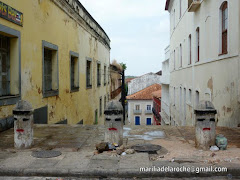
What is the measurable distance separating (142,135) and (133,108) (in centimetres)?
4167

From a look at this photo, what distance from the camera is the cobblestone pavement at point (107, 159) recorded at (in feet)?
15.3

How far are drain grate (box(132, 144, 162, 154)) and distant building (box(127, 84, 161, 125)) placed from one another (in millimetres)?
42098

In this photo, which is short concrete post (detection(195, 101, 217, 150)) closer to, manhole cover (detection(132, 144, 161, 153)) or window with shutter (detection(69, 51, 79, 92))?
manhole cover (detection(132, 144, 161, 153))

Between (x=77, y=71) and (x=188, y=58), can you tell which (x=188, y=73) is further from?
(x=77, y=71)

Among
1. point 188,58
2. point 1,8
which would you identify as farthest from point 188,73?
point 1,8

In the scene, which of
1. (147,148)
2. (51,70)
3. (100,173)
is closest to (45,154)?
(100,173)

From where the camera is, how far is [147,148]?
19.8 feet

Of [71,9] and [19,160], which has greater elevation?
[71,9]

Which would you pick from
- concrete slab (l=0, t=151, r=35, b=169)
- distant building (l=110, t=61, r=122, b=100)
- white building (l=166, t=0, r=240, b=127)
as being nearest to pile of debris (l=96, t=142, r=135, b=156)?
concrete slab (l=0, t=151, r=35, b=169)

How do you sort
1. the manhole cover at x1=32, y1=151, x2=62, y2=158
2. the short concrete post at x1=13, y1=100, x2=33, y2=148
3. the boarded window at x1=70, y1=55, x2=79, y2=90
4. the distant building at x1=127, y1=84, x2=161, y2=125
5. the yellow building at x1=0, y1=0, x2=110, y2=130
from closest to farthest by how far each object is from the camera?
1. the manhole cover at x1=32, y1=151, x2=62, y2=158
2. the short concrete post at x1=13, y1=100, x2=33, y2=148
3. the yellow building at x1=0, y1=0, x2=110, y2=130
4. the boarded window at x1=70, y1=55, x2=79, y2=90
5. the distant building at x1=127, y1=84, x2=161, y2=125

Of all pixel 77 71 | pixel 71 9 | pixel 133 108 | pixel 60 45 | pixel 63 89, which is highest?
pixel 71 9

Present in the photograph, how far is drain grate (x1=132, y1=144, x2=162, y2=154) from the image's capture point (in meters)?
5.83

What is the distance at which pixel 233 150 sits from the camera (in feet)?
19.0

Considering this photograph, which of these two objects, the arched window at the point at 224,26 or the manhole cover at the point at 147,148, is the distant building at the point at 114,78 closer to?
the arched window at the point at 224,26
